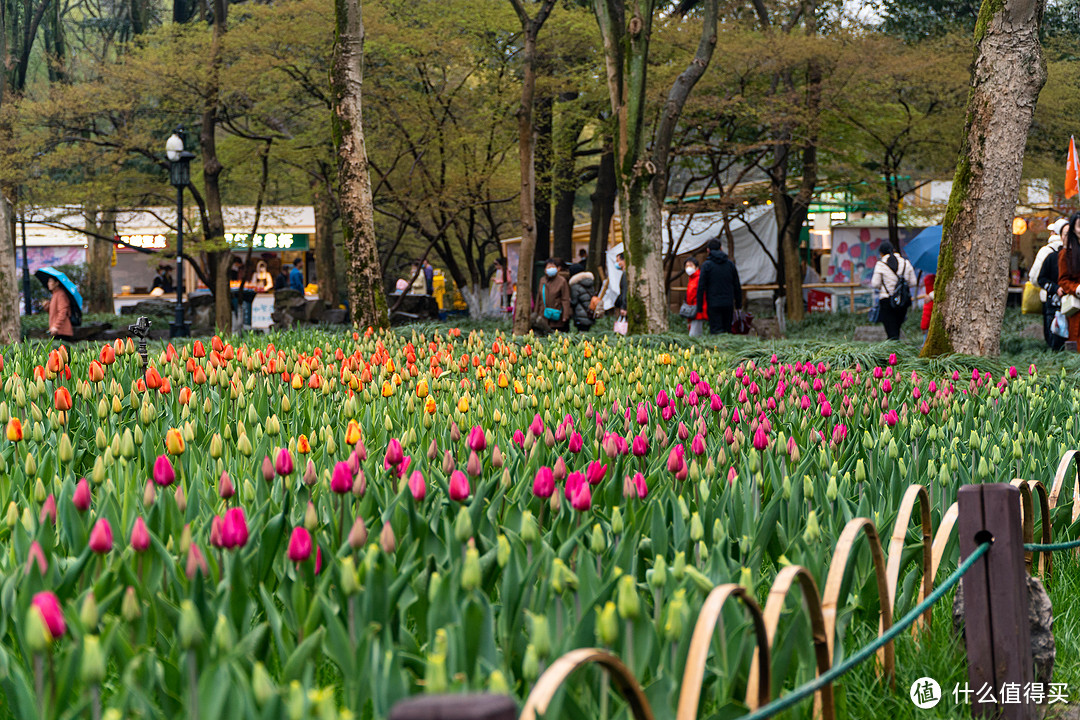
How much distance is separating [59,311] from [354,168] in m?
3.67

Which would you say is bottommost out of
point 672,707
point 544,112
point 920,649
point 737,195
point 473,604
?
point 920,649

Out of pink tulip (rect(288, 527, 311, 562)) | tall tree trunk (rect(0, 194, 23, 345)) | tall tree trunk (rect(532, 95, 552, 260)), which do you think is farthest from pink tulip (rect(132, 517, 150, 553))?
tall tree trunk (rect(532, 95, 552, 260))

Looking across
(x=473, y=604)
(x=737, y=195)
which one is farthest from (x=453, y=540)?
(x=737, y=195)

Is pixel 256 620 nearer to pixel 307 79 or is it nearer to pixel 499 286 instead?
pixel 307 79

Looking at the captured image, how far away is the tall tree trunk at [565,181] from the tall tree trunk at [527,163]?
285 inches

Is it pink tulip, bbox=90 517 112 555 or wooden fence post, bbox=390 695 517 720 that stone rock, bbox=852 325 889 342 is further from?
wooden fence post, bbox=390 695 517 720

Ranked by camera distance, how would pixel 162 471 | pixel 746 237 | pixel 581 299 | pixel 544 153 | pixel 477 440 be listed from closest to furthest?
pixel 162 471
pixel 477 440
pixel 581 299
pixel 544 153
pixel 746 237

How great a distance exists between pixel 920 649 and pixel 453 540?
1.36m

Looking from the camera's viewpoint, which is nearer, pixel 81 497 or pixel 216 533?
pixel 216 533

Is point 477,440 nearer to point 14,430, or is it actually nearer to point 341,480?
point 341,480

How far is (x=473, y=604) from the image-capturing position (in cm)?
234

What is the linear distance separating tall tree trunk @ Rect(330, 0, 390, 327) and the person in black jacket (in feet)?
18.1

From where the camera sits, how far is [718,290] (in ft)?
53.5

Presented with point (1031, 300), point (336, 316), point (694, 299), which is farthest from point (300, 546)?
point (336, 316)
